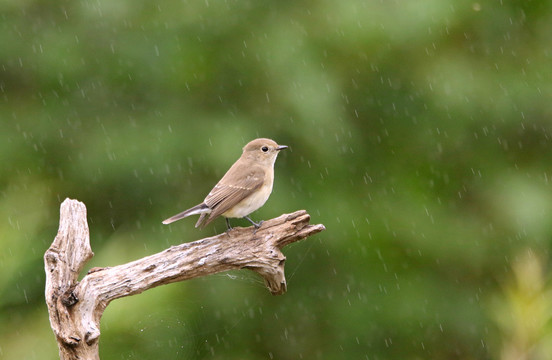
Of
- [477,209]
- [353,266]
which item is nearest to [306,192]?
[353,266]

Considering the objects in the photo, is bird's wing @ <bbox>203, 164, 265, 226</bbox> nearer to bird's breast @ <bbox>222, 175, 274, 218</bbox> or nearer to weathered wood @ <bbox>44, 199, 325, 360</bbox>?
bird's breast @ <bbox>222, 175, 274, 218</bbox>

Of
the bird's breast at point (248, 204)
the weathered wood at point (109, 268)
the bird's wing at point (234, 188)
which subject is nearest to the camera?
the weathered wood at point (109, 268)

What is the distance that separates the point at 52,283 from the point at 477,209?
520 cm

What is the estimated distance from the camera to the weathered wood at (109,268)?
3439mm

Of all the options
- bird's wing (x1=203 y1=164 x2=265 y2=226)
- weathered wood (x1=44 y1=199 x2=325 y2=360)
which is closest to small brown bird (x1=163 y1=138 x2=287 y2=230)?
bird's wing (x1=203 y1=164 x2=265 y2=226)

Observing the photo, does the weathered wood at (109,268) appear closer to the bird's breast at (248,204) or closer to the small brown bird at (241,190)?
the small brown bird at (241,190)

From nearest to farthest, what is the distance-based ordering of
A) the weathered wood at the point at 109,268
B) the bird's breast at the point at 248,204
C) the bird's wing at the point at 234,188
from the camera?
the weathered wood at the point at 109,268
the bird's wing at the point at 234,188
the bird's breast at the point at 248,204

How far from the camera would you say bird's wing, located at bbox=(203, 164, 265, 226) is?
15.4ft

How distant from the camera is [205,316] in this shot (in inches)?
275

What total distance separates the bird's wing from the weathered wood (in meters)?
0.67

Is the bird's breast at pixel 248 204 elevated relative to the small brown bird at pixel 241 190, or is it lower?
lower

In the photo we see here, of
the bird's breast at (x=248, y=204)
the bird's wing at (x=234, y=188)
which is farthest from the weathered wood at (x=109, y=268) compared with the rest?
the bird's breast at (x=248, y=204)

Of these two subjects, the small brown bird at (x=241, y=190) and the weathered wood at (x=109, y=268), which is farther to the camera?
the small brown bird at (x=241, y=190)

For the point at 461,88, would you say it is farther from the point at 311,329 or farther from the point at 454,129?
the point at 311,329
